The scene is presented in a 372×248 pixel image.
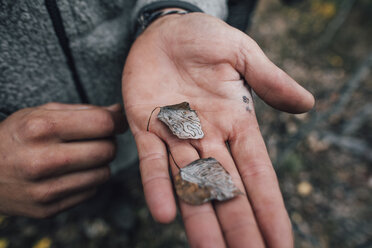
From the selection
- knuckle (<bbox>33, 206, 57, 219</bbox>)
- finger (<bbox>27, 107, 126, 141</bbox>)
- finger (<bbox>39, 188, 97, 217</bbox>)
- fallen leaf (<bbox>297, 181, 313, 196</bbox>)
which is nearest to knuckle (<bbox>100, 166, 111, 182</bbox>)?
finger (<bbox>39, 188, 97, 217</bbox>)

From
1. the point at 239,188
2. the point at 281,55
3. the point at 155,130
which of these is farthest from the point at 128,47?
the point at 281,55

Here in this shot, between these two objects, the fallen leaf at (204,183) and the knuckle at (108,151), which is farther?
the knuckle at (108,151)

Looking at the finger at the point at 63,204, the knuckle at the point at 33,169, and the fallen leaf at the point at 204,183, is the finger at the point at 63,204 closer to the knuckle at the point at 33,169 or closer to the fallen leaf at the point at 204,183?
the knuckle at the point at 33,169

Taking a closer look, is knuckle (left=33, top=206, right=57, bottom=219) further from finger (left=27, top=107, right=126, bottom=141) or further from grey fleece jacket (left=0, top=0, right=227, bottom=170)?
grey fleece jacket (left=0, top=0, right=227, bottom=170)

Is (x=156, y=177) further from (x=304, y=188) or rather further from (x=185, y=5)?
(x=304, y=188)

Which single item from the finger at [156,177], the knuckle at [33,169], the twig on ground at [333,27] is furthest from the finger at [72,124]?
the twig on ground at [333,27]

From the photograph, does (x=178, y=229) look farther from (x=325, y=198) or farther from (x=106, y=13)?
(x=106, y=13)
